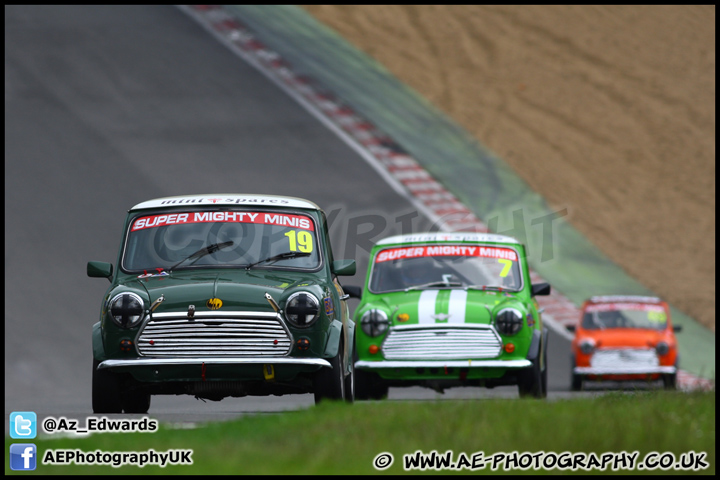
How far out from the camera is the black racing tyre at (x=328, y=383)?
9.80 meters

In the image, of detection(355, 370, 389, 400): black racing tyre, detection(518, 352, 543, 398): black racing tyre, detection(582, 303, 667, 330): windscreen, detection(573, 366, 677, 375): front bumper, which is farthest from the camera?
detection(582, 303, 667, 330): windscreen

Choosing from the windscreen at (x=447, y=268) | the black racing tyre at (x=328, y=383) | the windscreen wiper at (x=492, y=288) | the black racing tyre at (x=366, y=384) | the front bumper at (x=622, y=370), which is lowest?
the front bumper at (x=622, y=370)

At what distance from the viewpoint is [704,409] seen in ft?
27.9

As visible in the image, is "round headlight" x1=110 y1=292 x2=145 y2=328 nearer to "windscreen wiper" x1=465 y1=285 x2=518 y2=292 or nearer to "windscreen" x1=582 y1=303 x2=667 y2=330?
"windscreen wiper" x1=465 y1=285 x2=518 y2=292

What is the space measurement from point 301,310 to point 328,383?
2.14 feet

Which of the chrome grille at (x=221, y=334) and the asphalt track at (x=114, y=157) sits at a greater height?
the asphalt track at (x=114, y=157)

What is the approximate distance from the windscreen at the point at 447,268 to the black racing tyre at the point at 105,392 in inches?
189

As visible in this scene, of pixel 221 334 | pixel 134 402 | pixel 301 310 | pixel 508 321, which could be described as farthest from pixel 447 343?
pixel 221 334

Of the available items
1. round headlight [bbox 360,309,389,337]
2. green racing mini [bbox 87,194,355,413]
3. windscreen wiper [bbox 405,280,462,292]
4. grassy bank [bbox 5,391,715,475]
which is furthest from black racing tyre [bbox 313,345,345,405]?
windscreen wiper [bbox 405,280,462,292]

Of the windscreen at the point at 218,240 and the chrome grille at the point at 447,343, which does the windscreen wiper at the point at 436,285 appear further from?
the windscreen at the point at 218,240

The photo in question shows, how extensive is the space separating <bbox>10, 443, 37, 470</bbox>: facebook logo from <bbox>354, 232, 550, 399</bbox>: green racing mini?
6.33 m

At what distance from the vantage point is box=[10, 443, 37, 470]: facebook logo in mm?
6629

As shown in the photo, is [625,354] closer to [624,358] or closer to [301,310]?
[624,358]

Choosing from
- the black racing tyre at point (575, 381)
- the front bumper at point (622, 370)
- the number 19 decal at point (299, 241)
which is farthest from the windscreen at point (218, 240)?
the front bumper at point (622, 370)
